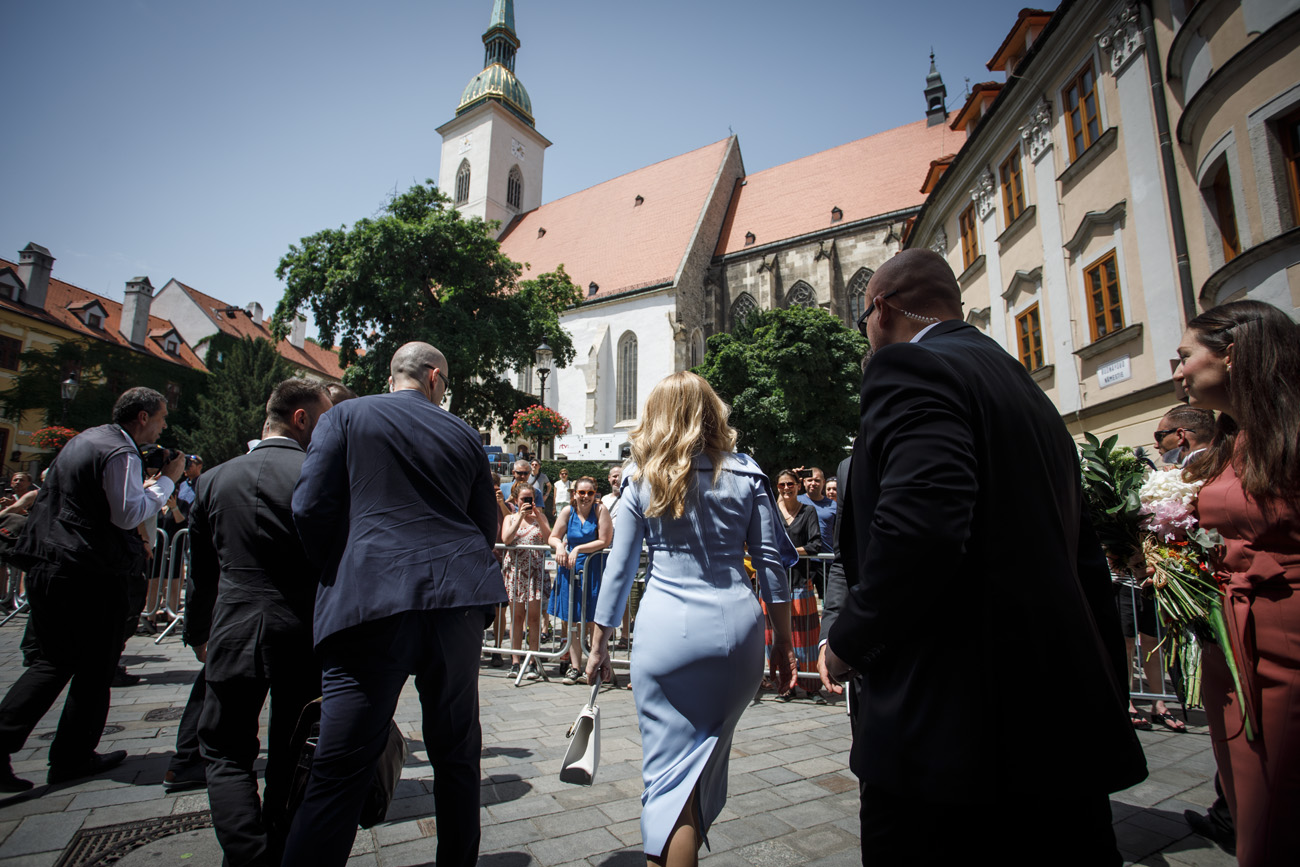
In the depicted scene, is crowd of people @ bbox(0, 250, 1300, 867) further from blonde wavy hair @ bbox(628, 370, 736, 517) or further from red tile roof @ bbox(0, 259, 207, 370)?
red tile roof @ bbox(0, 259, 207, 370)

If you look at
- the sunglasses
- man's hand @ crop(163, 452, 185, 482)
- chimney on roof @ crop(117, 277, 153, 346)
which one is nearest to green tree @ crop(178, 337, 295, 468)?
chimney on roof @ crop(117, 277, 153, 346)

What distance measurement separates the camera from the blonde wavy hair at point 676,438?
7.76 feet

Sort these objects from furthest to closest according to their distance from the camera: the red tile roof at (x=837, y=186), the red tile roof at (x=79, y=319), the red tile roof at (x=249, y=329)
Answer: the red tile roof at (x=249, y=329)
the red tile roof at (x=837, y=186)
the red tile roof at (x=79, y=319)

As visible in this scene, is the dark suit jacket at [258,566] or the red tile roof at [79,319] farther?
the red tile roof at [79,319]

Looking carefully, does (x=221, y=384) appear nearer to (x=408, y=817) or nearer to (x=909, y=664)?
(x=408, y=817)

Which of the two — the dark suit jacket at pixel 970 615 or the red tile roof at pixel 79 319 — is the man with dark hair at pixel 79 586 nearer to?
the dark suit jacket at pixel 970 615

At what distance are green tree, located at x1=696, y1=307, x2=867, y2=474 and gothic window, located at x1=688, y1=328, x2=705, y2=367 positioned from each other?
8.49 m

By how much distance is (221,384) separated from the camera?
1356 inches

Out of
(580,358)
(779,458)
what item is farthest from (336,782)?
(580,358)

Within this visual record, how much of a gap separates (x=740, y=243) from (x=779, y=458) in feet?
53.5

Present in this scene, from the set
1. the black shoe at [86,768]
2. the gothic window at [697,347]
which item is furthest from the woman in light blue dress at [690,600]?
the gothic window at [697,347]

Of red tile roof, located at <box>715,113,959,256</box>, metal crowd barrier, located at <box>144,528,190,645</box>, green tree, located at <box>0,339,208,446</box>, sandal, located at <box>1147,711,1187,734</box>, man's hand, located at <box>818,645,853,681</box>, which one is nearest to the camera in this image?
man's hand, located at <box>818,645,853,681</box>

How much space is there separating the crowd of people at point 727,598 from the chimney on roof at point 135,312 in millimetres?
41322

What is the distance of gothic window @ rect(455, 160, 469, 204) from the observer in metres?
46.1
